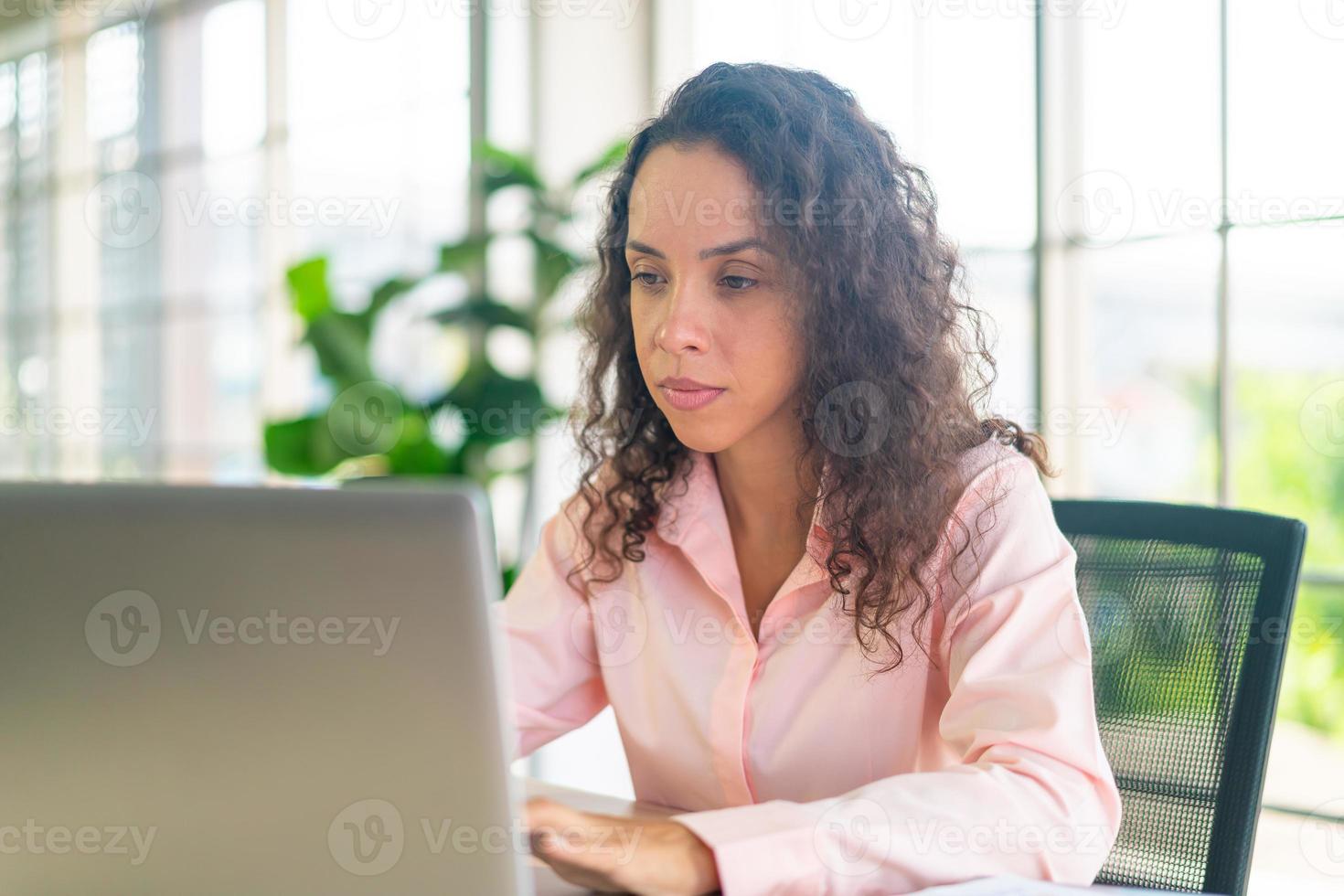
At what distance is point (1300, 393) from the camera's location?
2.49m

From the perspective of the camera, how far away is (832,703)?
128cm

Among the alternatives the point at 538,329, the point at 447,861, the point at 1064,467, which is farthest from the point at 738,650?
the point at 538,329

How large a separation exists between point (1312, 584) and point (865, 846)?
189 centimetres

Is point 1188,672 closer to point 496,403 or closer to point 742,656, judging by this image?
point 742,656

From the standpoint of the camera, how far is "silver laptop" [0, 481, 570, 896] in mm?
616

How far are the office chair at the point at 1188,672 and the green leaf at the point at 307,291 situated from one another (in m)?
2.78

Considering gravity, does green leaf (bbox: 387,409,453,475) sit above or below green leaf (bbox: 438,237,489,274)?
below
